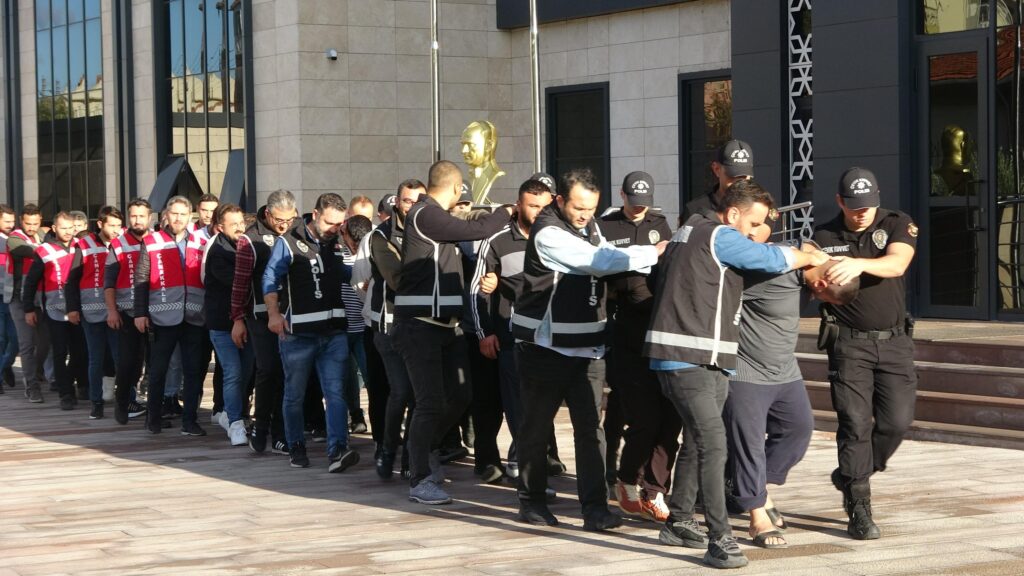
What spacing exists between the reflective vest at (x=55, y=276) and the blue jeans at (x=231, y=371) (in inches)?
146

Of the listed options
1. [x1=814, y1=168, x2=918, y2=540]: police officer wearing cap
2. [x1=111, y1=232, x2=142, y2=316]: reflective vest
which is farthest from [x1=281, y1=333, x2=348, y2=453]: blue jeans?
[x1=814, y1=168, x2=918, y2=540]: police officer wearing cap

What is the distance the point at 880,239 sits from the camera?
7688 millimetres

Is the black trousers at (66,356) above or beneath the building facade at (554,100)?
beneath

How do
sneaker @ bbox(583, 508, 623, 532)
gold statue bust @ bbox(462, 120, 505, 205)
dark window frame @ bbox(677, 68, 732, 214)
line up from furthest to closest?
dark window frame @ bbox(677, 68, 732, 214) → gold statue bust @ bbox(462, 120, 505, 205) → sneaker @ bbox(583, 508, 623, 532)

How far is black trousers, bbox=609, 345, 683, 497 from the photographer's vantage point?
8.12 m

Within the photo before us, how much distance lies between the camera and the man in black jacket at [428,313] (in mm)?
8844

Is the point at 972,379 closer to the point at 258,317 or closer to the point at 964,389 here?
the point at 964,389

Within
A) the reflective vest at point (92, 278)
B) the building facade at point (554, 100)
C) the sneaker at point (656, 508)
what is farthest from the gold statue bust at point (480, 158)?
the sneaker at point (656, 508)

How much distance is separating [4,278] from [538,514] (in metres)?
9.90

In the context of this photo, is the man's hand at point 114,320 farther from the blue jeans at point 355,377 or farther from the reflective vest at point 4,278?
the reflective vest at point 4,278

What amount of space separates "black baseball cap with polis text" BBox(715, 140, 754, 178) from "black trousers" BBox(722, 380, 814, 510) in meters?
1.21

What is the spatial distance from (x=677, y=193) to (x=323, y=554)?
1422 cm

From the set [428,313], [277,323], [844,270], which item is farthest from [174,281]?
[844,270]

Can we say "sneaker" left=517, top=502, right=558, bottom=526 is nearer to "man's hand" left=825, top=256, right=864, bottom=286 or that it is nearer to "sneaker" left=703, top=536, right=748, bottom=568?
"sneaker" left=703, top=536, right=748, bottom=568
